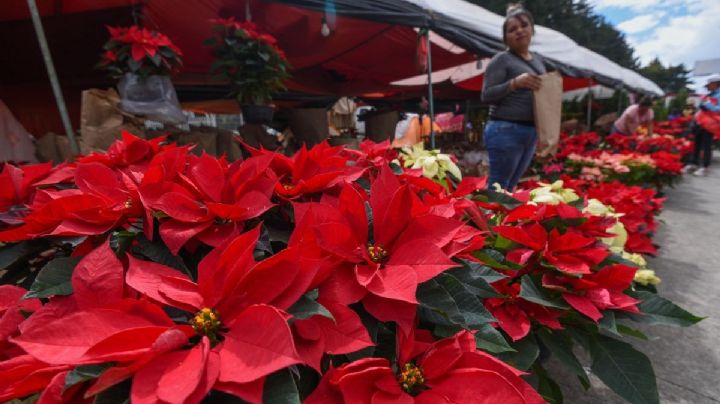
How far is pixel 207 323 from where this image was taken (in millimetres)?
394

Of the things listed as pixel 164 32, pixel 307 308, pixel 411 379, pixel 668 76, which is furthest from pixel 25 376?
pixel 668 76

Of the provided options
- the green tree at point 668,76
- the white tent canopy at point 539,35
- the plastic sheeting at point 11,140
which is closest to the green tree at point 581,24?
the green tree at point 668,76

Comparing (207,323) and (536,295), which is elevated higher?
(207,323)

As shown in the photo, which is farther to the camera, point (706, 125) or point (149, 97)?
point (706, 125)

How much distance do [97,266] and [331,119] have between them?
1091 centimetres

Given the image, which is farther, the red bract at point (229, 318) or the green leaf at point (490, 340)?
the green leaf at point (490, 340)

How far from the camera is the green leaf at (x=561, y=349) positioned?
80 centimetres

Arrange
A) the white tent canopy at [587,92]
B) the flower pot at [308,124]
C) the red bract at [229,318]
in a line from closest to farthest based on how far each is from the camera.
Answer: the red bract at [229,318], the flower pot at [308,124], the white tent canopy at [587,92]

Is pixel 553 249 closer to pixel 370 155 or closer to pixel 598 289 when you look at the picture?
pixel 598 289

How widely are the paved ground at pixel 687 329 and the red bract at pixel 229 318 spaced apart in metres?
1.43

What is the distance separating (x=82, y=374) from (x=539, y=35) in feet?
20.5

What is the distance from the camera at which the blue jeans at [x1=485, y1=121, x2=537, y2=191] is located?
8.19 ft

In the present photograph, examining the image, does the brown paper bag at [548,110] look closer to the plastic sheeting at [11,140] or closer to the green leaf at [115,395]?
the green leaf at [115,395]

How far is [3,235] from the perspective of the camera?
564 mm
